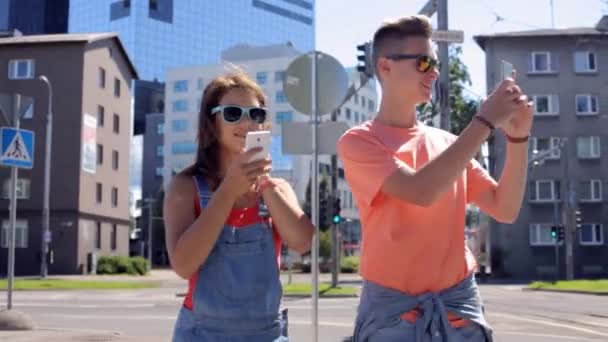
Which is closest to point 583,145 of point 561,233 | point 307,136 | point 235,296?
point 561,233

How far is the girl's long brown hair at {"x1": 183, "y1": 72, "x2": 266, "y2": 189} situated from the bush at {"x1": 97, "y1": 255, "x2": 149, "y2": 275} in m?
47.5

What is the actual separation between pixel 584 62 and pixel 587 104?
9.43 feet

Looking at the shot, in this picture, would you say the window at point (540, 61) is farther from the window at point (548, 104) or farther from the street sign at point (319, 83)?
the street sign at point (319, 83)

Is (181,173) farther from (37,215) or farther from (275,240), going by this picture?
(37,215)

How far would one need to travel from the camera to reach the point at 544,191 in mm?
50812

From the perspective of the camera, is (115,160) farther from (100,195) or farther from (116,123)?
(100,195)

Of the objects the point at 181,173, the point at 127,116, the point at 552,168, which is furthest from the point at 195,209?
the point at 127,116

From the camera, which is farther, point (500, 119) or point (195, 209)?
point (195, 209)

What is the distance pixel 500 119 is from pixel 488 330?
2.15 ft

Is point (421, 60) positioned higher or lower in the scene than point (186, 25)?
lower

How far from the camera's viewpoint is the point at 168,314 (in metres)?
17.3

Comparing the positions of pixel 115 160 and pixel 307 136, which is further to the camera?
pixel 115 160

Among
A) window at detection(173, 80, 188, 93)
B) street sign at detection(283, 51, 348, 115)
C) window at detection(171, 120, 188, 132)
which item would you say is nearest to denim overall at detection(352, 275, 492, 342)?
street sign at detection(283, 51, 348, 115)

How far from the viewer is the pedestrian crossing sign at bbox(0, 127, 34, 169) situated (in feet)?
40.8
